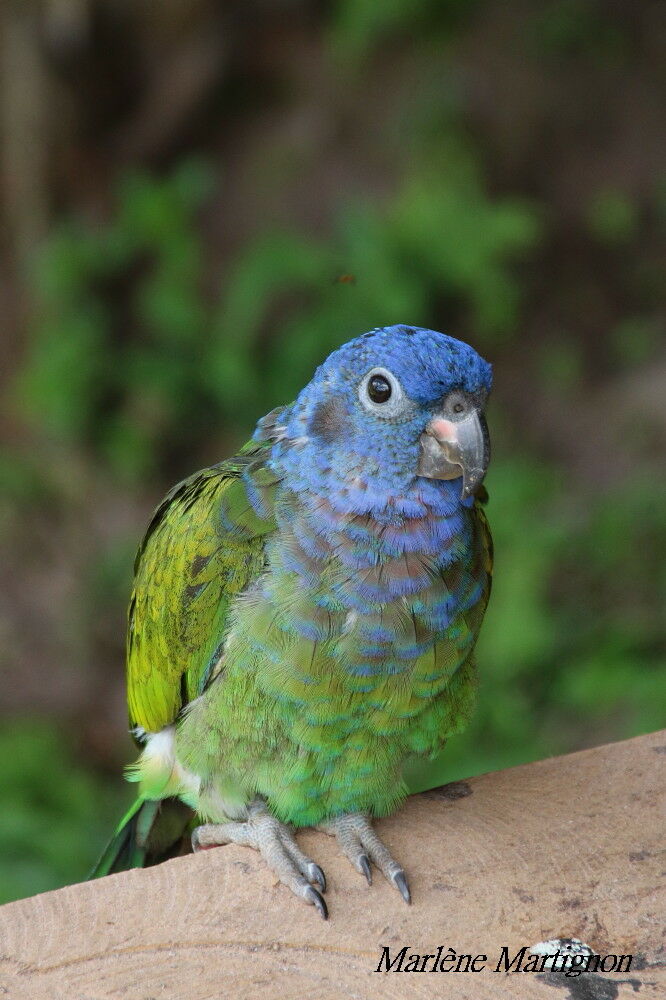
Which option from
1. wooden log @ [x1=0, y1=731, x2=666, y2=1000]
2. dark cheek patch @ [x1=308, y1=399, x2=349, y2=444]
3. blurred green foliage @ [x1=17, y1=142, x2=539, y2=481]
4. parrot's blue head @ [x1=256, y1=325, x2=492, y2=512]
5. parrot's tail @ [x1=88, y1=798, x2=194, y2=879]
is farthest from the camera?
blurred green foliage @ [x1=17, y1=142, x2=539, y2=481]

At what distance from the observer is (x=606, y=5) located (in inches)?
274

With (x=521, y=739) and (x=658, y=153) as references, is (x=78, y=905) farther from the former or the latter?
(x=658, y=153)

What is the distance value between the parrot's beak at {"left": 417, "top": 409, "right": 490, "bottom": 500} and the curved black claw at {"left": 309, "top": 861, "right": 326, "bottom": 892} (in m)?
0.85

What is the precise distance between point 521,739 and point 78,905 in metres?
2.78

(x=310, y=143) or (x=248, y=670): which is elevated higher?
Answer: (x=310, y=143)

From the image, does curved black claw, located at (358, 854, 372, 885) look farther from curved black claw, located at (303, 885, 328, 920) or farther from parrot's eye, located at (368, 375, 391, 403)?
parrot's eye, located at (368, 375, 391, 403)

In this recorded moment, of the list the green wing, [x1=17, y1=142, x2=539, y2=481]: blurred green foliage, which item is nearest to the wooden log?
the green wing

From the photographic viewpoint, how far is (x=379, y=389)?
1.99 metres

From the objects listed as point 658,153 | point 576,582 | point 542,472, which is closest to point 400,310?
point 542,472

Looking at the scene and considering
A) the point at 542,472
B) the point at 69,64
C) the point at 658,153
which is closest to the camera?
the point at 542,472

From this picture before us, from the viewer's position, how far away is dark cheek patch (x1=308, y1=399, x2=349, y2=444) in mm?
2066

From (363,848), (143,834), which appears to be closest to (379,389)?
(363,848)
